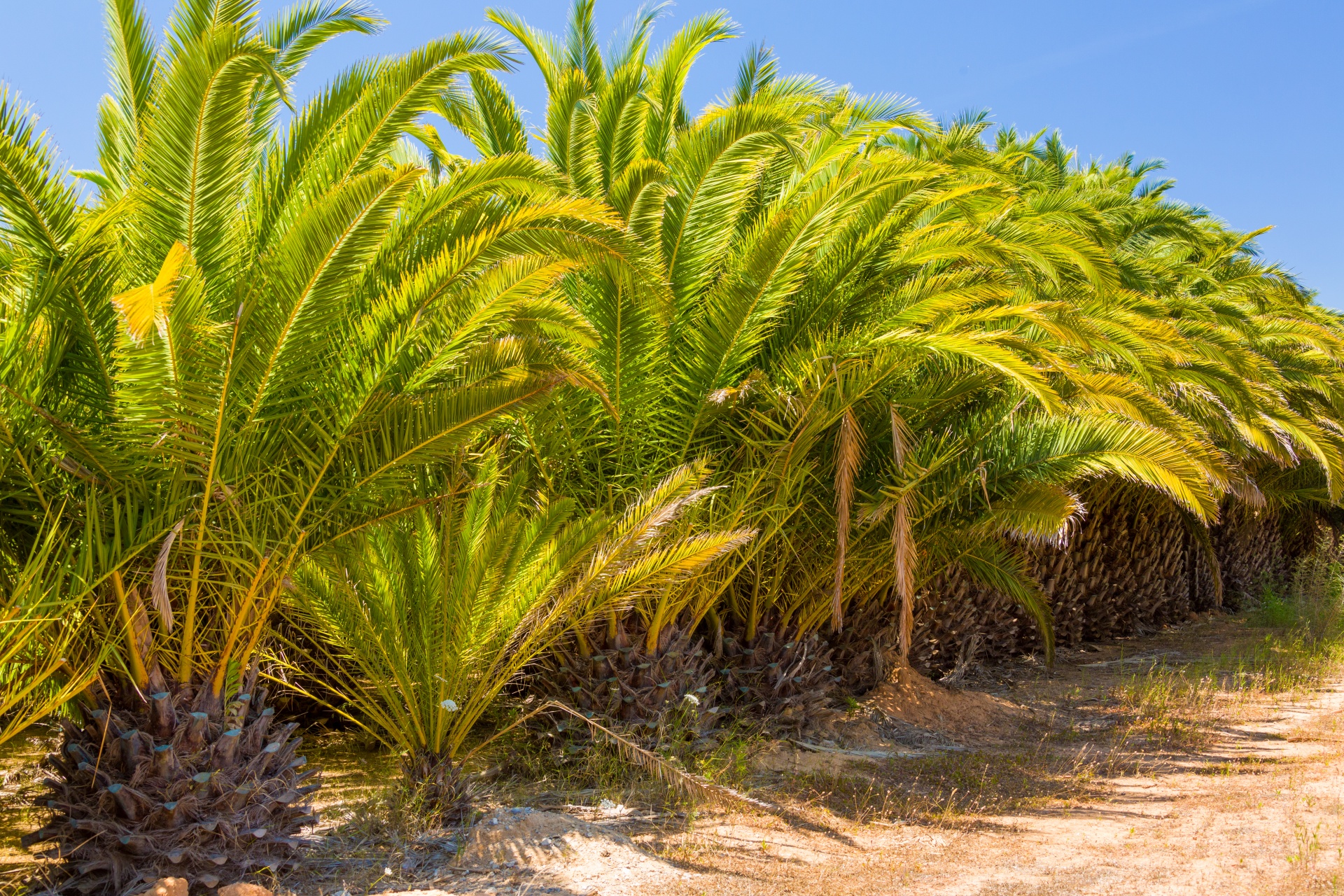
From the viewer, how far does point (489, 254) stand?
5051 mm

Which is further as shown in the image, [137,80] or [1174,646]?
[1174,646]

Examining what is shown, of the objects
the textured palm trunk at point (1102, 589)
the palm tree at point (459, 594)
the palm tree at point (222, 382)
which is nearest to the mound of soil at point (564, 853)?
the palm tree at point (459, 594)

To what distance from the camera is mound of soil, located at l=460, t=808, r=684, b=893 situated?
5125mm

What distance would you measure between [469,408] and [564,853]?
244 cm

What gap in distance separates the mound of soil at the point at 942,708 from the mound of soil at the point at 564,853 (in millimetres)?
3875

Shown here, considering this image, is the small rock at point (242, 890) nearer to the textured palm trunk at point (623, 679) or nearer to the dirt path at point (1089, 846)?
the dirt path at point (1089, 846)

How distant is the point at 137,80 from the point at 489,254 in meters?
2.38

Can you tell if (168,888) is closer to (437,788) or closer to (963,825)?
(437,788)

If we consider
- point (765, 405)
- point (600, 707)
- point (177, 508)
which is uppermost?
point (765, 405)

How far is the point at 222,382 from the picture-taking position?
14.7ft

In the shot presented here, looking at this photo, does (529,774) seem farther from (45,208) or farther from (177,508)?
(45,208)

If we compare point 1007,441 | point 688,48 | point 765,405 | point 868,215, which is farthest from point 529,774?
point 688,48

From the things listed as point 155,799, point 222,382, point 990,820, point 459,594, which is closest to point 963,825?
point 990,820

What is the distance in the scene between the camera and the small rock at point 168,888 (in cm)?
426
